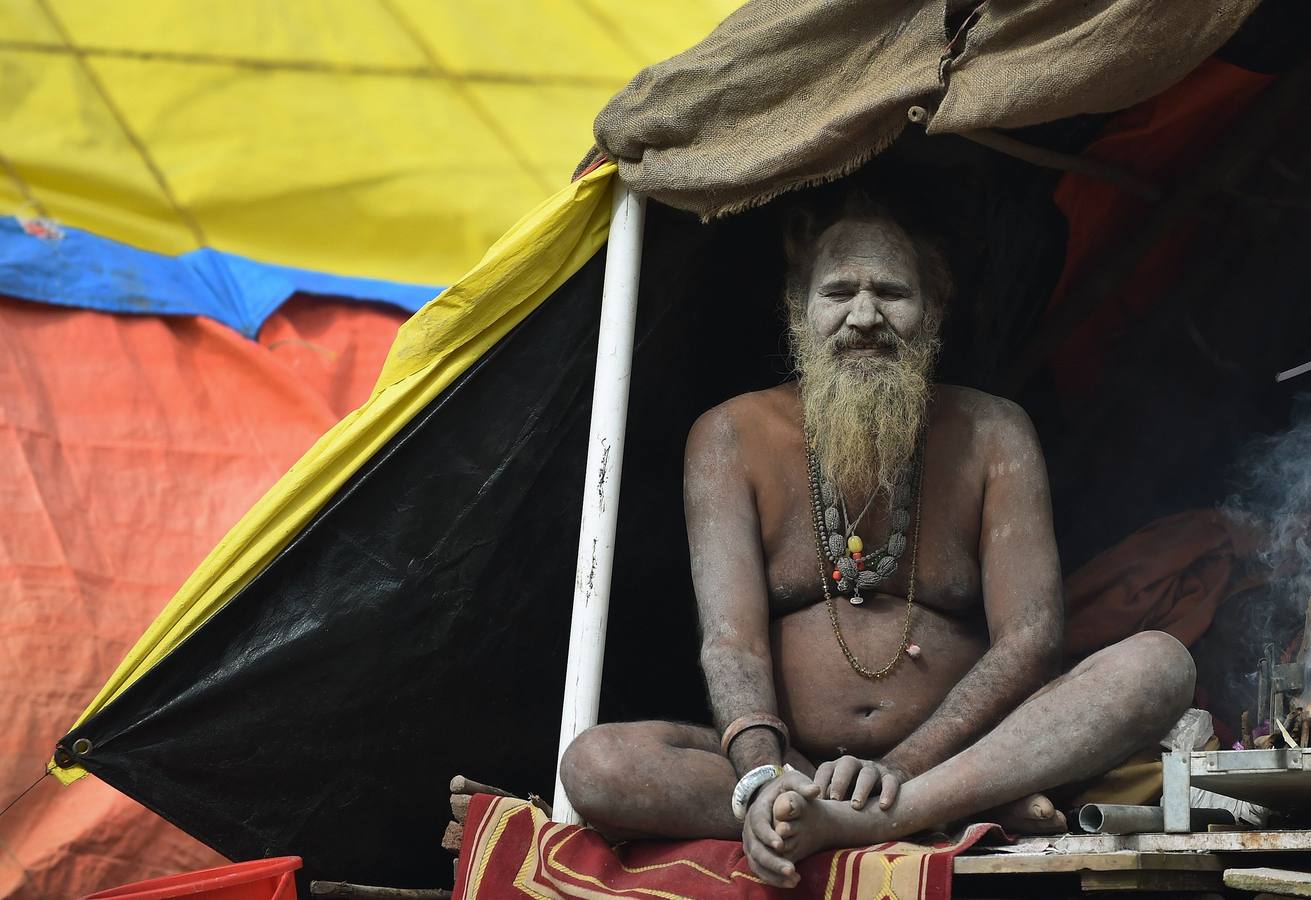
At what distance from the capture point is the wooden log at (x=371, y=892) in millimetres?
3701

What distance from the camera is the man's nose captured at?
3670mm

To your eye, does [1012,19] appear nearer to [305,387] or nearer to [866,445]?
[866,445]

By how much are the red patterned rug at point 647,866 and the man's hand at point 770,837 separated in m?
0.06

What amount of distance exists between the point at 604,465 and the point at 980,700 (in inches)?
38.3

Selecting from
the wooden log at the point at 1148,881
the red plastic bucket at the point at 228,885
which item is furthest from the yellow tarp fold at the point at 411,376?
the wooden log at the point at 1148,881

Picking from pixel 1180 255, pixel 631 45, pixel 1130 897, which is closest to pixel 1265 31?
pixel 1180 255

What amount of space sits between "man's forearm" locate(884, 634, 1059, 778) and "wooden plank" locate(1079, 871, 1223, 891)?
608 mm

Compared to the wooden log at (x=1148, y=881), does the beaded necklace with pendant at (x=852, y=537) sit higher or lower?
higher

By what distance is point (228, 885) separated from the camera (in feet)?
11.1

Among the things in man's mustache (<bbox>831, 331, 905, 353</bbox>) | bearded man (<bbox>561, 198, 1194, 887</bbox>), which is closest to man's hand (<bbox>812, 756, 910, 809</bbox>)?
bearded man (<bbox>561, 198, 1194, 887</bbox>)

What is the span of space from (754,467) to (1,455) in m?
2.40

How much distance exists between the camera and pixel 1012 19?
309cm

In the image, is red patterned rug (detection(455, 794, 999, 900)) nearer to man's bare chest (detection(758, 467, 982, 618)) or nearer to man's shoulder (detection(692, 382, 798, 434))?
man's bare chest (detection(758, 467, 982, 618))

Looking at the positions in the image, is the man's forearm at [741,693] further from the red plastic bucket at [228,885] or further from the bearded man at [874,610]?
the red plastic bucket at [228,885]
